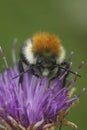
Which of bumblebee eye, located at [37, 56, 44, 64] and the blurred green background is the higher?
the blurred green background

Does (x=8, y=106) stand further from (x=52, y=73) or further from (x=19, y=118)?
(x=52, y=73)

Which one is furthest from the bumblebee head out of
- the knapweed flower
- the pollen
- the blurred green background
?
the blurred green background

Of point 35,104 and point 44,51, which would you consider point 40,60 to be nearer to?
point 44,51

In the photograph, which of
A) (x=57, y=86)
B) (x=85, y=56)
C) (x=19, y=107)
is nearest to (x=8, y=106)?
(x=19, y=107)

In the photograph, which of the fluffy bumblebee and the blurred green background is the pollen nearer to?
the fluffy bumblebee

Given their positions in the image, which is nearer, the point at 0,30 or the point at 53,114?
the point at 53,114

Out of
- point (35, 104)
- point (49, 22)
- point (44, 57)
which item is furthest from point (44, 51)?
point (49, 22)
